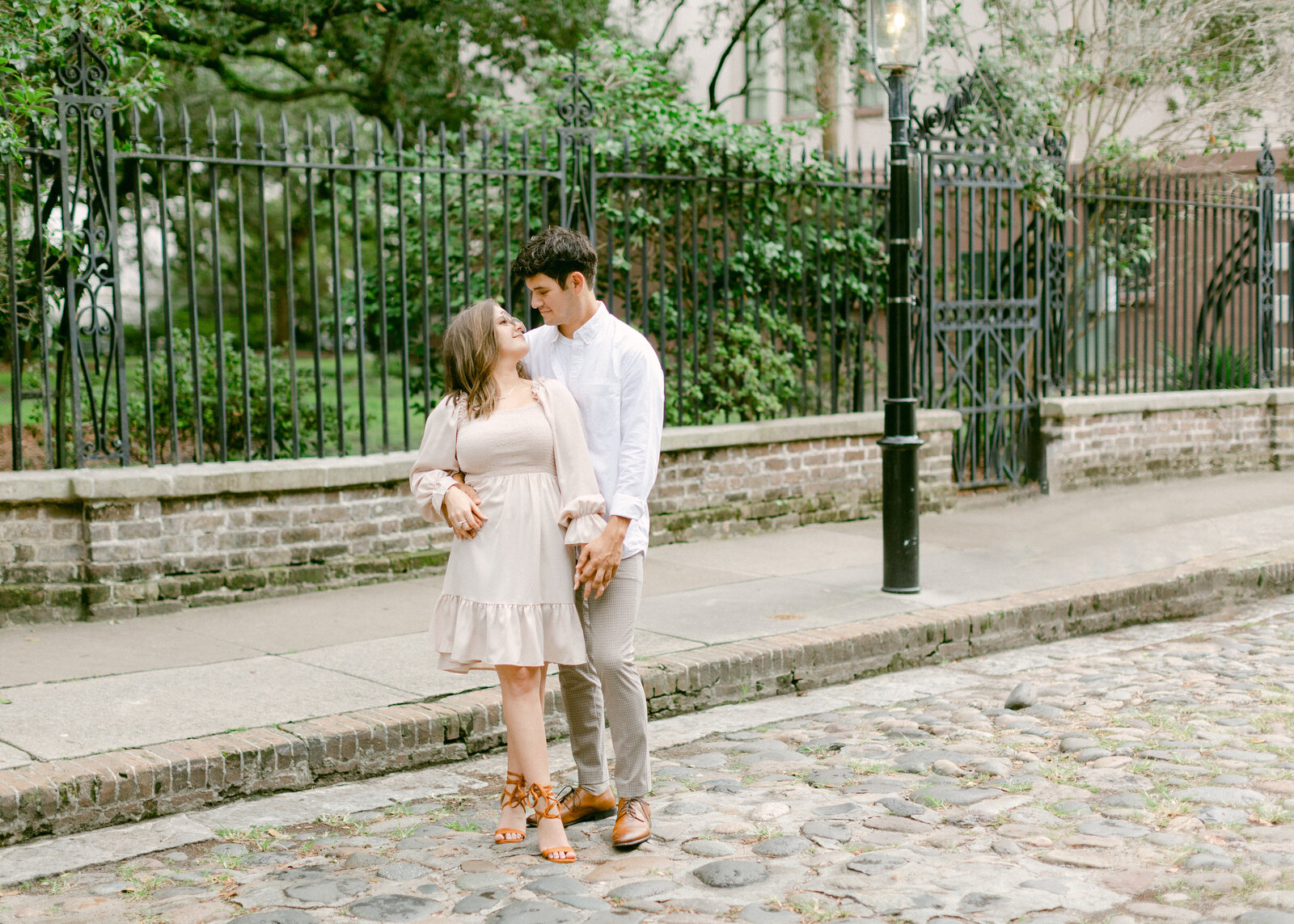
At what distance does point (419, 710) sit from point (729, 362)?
511 centimetres

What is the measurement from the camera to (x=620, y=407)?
4125mm

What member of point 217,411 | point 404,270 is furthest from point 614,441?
point 217,411

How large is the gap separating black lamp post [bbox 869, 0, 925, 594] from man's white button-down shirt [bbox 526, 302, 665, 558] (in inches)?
137

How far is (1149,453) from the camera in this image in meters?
12.5

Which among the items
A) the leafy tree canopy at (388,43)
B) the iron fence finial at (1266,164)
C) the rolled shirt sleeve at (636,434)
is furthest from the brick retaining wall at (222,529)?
the iron fence finial at (1266,164)

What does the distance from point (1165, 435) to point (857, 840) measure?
946 centimetres

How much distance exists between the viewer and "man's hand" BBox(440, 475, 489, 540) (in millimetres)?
3975

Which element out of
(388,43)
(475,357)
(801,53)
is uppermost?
(801,53)

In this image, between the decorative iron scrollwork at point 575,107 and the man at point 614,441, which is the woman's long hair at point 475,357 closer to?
the man at point 614,441

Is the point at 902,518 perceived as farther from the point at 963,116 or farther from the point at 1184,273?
the point at 1184,273

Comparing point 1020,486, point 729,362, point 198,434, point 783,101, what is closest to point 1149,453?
point 1020,486

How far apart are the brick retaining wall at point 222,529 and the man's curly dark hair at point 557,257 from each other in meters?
3.61

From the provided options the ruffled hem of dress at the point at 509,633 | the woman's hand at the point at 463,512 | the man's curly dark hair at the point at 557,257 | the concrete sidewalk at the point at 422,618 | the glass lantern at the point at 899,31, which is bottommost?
the concrete sidewalk at the point at 422,618

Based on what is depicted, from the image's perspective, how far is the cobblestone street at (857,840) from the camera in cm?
365
